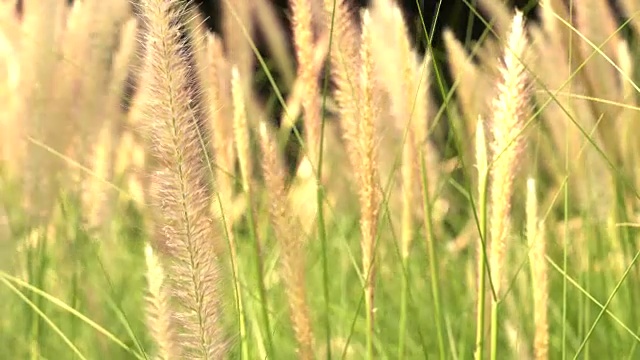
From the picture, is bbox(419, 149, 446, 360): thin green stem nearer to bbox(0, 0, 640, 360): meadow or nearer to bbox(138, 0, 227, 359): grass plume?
bbox(0, 0, 640, 360): meadow

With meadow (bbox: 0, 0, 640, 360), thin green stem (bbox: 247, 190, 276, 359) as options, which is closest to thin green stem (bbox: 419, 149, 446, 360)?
meadow (bbox: 0, 0, 640, 360)

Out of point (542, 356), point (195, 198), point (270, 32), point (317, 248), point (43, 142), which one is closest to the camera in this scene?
point (195, 198)

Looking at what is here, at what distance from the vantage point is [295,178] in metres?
0.93

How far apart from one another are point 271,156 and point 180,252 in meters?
0.17

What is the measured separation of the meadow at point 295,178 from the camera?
0.43 m

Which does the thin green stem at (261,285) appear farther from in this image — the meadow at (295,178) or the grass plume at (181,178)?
the grass plume at (181,178)

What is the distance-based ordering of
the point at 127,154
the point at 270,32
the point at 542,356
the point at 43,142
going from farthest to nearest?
the point at 127,154
the point at 270,32
the point at 43,142
the point at 542,356

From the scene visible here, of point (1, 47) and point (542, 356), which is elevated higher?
point (1, 47)

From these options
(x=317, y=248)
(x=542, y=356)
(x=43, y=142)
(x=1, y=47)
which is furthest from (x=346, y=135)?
(x=317, y=248)

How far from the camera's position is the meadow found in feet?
1.42

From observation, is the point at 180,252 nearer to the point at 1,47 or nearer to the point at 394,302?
the point at 1,47

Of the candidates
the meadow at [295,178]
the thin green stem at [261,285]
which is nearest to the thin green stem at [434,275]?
the meadow at [295,178]

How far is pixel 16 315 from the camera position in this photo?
3.48ft

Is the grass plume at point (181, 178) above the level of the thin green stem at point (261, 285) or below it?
above
